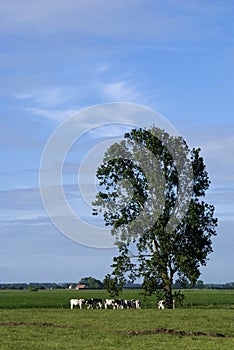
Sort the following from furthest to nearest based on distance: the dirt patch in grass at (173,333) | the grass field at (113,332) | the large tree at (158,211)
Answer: the large tree at (158,211) < the dirt patch in grass at (173,333) < the grass field at (113,332)

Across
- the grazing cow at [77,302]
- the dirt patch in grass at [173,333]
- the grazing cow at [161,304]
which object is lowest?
the dirt patch in grass at [173,333]

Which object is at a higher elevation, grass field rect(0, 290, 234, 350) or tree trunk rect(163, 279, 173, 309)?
tree trunk rect(163, 279, 173, 309)

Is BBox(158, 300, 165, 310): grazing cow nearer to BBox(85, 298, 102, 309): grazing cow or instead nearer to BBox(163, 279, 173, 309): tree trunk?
BBox(163, 279, 173, 309): tree trunk

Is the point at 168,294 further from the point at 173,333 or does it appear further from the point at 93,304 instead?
the point at 173,333

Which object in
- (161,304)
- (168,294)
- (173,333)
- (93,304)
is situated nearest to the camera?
(173,333)

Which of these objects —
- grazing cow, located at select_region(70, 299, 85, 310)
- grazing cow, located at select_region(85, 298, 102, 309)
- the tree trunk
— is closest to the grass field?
the tree trunk

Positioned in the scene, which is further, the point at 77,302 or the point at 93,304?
the point at 77,302

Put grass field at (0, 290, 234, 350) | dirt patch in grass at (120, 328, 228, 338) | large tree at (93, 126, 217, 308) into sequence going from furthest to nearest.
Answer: large tree at (93, 126, 217, 308), dirt patch in grass at (120, 328, 228, 338), grass field at (0, 290, 234, 350)

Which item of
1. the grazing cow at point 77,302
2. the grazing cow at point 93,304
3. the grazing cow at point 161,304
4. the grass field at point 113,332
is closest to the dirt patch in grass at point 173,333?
the grass field at point 113,332

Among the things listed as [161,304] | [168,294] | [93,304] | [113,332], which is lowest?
[113,332]

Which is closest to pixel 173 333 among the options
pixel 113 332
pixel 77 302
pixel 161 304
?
pixel 113 332

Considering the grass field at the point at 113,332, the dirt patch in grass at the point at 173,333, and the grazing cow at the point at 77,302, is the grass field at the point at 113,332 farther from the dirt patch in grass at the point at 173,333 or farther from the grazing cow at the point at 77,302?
the grazing cow at the point at 77,302

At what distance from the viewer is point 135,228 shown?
5947 cm

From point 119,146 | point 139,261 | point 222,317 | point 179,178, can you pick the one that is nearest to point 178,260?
point 139,261
